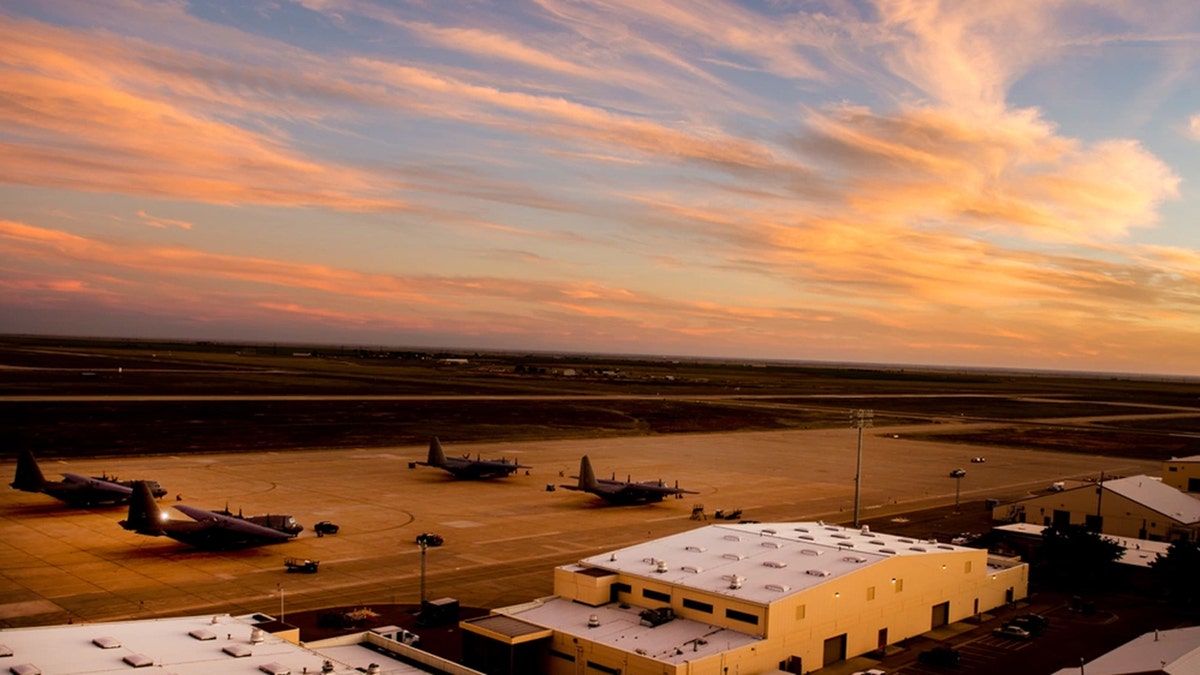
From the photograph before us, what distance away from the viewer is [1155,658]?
40.3 m

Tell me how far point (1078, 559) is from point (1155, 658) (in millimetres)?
28670

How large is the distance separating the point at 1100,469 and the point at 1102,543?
75928mm

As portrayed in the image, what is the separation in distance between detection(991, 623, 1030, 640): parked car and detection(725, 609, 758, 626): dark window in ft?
63.5

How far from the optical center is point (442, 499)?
92000mm

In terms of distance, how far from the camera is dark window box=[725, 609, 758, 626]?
46344mm

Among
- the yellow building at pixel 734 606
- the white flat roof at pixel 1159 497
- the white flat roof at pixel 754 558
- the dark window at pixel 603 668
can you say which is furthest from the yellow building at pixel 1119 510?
the dark window at pixel 603 668

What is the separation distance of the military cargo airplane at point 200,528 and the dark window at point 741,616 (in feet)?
118

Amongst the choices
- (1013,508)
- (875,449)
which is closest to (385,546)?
(1013,508)

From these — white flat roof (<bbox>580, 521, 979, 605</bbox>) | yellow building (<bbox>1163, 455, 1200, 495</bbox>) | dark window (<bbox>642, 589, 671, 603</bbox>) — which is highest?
yellow building (<bbox>1163, 455, 1200, 495</bbox>)

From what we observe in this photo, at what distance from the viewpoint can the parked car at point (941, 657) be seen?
49.7 metres

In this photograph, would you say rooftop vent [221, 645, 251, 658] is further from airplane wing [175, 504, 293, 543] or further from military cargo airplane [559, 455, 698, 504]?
military cargo airplane [559, 455, 698, 504]

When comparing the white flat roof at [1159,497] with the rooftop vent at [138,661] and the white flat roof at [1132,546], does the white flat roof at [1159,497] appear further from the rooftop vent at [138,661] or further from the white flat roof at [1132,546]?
the rooftop vent at [138,661]

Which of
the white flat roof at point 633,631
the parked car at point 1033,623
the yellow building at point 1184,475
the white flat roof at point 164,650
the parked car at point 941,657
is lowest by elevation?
the parked car at point 941,657

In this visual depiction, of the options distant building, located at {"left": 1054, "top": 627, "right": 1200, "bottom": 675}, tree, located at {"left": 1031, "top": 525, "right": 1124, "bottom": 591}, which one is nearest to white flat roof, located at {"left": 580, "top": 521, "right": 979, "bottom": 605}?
tree, located at {"left": 1031, "top": 525, "right": 1124, "bottom": 591}
